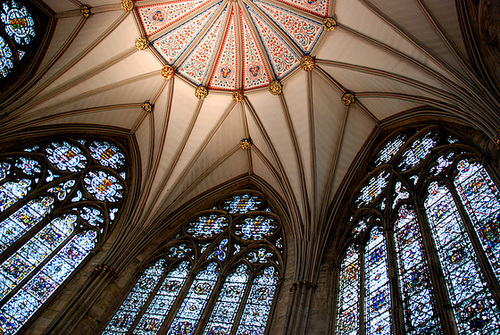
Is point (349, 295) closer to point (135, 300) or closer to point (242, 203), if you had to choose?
point (135, 300)

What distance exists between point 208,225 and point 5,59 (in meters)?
6.84

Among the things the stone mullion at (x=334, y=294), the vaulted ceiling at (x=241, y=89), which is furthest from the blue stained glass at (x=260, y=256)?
the stone mullion at (x=334, y=294)

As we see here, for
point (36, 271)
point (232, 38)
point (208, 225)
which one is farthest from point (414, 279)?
point (232, 38)

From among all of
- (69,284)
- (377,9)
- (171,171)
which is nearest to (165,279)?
(69,284)

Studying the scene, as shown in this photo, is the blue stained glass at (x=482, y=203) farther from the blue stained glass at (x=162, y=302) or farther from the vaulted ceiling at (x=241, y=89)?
the blue stained glass at (x=162, y=302)

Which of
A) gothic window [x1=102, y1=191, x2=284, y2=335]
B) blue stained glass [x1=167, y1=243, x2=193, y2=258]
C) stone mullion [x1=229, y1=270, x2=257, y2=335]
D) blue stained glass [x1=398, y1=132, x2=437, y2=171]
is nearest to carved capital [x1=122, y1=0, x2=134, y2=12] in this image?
gothic window [x1=102, y1=191, x2=284, y2=335]

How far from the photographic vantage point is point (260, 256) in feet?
40.5

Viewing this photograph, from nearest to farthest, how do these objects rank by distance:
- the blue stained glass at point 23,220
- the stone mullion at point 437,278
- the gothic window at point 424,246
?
1. the stone mullion at point 437,278
2. the gothic window at point 424,246
3. the blue stained glass at point 23,220

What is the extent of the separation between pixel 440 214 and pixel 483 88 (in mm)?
2463

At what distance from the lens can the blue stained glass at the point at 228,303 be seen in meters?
10.3

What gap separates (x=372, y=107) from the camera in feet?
43.0

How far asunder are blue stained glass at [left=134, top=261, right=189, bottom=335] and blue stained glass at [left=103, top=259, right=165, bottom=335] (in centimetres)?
25

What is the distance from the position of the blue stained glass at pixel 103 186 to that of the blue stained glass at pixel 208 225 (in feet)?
7.46

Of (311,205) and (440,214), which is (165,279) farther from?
(440,214)
